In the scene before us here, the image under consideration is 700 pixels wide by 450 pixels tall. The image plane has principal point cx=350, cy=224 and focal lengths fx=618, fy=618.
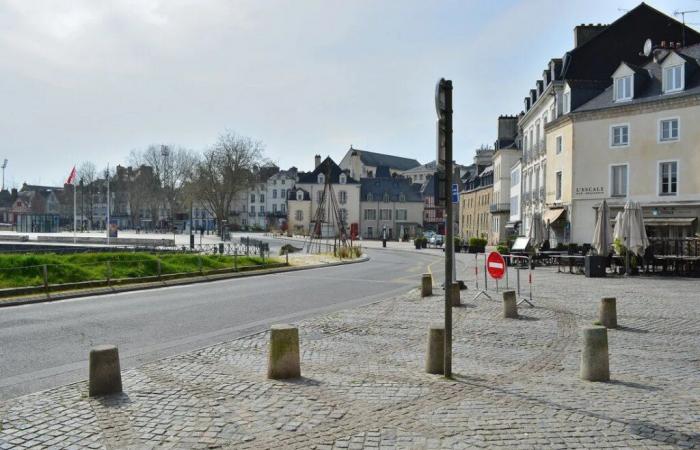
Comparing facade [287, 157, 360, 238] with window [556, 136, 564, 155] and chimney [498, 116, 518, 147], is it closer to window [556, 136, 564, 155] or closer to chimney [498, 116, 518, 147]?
chimney [498, 116, 518, 147]

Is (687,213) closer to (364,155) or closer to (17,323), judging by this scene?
(17,323)

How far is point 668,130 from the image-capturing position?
32312mm

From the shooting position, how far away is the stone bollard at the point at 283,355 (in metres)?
7.24

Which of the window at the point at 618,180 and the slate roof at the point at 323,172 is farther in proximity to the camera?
the slate roof at the point at 323,172

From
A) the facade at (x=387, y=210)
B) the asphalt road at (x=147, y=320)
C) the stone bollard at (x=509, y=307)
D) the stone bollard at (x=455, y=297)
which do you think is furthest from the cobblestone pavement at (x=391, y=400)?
the facade at (x=387, y=210)

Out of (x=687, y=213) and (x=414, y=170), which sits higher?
(x=414, y=170)

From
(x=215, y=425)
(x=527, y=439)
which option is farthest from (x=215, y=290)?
(x=527, y=439)

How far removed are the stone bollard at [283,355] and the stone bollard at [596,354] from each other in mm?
3376

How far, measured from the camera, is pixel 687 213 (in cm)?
3142

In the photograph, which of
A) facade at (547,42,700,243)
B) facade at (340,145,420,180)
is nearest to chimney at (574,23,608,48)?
facade at (547,42,700,243)

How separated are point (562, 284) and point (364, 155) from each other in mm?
110735

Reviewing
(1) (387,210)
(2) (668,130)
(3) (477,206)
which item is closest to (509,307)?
(2) (668,130)

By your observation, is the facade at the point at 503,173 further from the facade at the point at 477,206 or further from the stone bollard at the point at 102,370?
the stone bollard at the point at 102,370

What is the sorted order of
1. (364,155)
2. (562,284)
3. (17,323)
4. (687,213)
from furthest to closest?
1. (364,155)
2. (687,213)
3. (562,284)
4. (17,323)
